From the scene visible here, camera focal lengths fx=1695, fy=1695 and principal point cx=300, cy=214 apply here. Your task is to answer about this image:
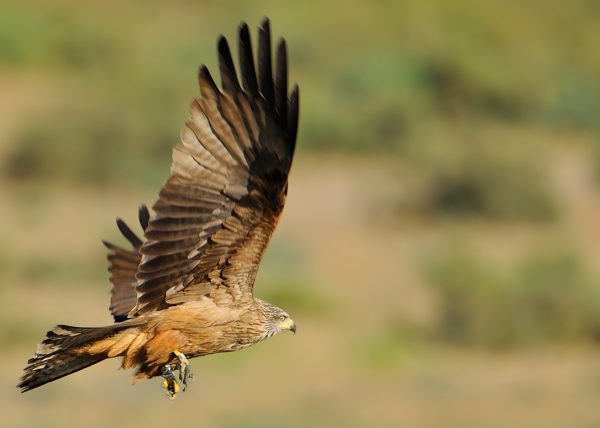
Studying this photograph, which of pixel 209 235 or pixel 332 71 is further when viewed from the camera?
pixel 332 71

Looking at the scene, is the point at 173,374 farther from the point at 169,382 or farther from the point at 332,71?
the point at 332,71

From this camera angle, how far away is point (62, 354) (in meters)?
9.58

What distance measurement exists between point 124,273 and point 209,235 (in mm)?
1494

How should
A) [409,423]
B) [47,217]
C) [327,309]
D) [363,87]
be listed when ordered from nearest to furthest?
[409,423] → [327,309] → [47,217] → [363,87]

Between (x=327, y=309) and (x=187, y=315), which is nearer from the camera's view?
(x=187, y=315)

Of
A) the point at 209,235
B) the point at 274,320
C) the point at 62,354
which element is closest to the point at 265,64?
the point at 209,235

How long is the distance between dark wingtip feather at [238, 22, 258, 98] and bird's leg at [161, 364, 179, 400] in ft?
5.88

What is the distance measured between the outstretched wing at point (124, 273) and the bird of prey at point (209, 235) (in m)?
0.58

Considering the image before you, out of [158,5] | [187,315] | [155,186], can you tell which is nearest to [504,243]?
[155,186]

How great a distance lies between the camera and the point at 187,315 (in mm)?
9828

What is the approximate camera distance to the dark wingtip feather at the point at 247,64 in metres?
8.77

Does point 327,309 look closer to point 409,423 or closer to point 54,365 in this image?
point 409,423

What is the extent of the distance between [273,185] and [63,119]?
2222 cm

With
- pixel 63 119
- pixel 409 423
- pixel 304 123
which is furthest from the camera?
pixel 304 123
